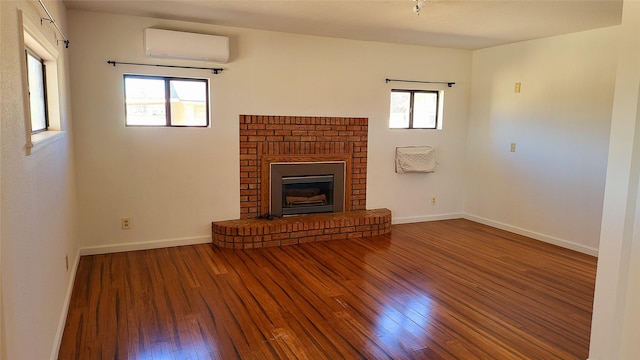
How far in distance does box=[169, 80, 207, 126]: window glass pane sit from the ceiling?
65cm

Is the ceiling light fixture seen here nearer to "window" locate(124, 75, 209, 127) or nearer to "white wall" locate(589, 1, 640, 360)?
"white wall" locate(589, 1, 640, 360)

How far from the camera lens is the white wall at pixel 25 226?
136 cm

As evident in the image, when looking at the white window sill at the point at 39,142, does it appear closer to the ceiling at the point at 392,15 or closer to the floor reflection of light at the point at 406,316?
the ceiling at the point at 392,15

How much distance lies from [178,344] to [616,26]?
15.4 ft

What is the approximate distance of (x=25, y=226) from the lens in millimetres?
1644

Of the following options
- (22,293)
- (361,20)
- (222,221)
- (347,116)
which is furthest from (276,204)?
(22,293)

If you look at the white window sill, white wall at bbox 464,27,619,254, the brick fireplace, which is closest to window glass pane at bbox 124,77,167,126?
the brick fireplace

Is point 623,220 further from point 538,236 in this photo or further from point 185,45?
point 185,45

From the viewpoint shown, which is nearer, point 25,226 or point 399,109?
point 25,226

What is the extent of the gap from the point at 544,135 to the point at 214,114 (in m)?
3.68

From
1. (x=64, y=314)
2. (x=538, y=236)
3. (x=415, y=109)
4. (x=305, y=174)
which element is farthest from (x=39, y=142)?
(x=538, y=236)

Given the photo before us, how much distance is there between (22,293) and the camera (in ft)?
5.05

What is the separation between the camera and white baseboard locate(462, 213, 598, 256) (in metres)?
4.48

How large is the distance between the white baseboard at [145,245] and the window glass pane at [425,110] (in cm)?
309
